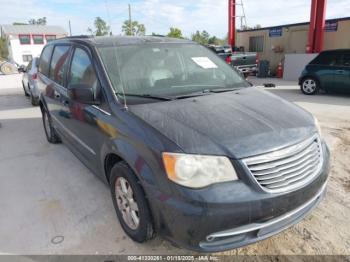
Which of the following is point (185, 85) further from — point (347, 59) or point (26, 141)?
point (347, 59)

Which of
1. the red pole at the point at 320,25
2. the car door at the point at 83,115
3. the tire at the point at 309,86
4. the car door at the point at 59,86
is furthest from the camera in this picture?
the red pole at the point at 320,25

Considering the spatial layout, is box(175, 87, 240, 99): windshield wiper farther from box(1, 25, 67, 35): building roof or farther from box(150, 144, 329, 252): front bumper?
box(1, 25, 67, 35): building roof

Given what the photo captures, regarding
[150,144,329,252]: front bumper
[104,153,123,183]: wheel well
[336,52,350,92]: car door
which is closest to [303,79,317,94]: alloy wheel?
[336,52,350,92]: car door

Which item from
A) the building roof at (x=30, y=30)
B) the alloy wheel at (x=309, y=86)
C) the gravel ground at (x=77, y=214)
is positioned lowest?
the gravel ground at (x=77, y=214)

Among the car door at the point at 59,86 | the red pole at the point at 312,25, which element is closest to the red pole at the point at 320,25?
the red pole at the point at 312,25

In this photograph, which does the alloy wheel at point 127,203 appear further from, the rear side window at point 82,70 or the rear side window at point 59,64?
the rear side window at point 59,64

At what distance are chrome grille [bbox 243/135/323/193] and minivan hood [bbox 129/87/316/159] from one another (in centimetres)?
6

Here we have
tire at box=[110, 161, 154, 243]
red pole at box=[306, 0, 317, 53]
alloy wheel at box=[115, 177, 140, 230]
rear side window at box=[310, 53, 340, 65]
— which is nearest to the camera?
tire at box=[110, 161, 154, 243]

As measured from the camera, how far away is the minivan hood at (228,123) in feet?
6.93

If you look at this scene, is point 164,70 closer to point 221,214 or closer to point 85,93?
point 85,93

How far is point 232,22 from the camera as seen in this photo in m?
17.2

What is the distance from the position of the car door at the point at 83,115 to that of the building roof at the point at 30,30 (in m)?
52.7

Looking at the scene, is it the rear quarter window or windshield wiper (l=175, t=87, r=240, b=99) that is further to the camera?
the rear quarter window

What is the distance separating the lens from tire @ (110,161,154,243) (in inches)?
92.0
